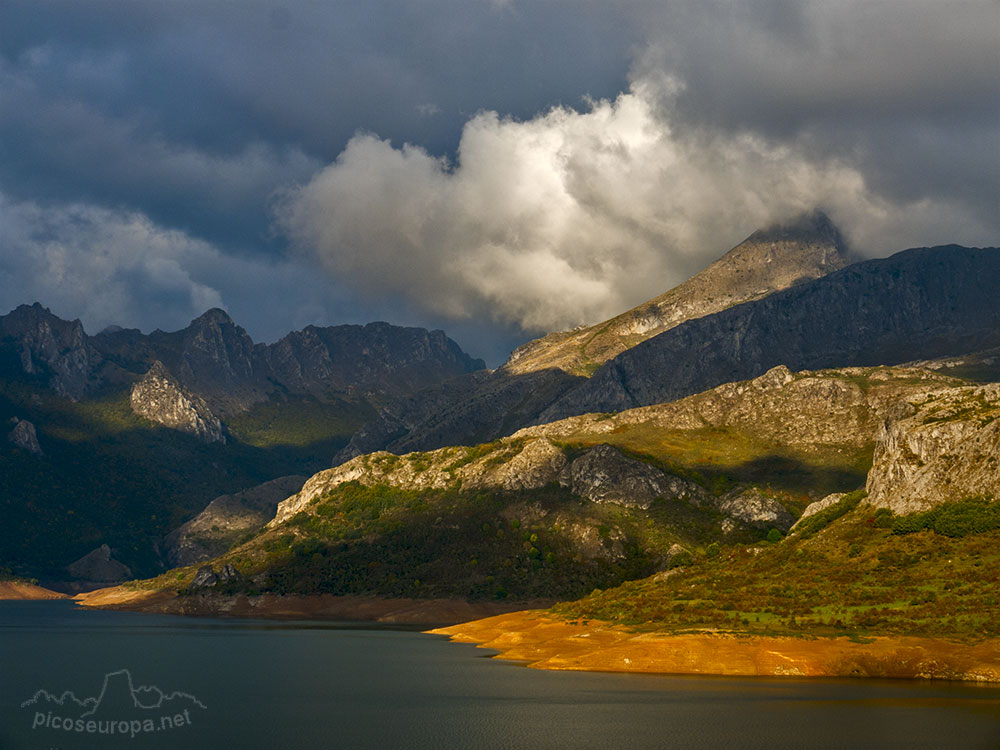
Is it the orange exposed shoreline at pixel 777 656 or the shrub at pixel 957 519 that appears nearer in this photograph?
the orange exposed shoreline at pixel 777 656

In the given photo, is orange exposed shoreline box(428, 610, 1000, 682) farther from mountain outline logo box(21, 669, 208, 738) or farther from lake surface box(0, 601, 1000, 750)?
mountain outline logo box(21, 669, 208, 738)

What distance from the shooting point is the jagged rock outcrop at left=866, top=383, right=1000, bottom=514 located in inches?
6112

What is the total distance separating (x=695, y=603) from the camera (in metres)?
155

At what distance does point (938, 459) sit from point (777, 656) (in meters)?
60.1

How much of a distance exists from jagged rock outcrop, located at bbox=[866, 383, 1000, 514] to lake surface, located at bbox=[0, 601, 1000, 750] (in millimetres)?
54344

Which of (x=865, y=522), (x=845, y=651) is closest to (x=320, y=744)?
(x=845, y=651)

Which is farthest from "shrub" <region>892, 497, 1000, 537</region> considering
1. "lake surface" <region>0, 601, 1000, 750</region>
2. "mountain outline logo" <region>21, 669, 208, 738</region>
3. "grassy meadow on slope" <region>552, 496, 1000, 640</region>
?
"mountain outline logo" <region>21, 669, 208, 738</region>

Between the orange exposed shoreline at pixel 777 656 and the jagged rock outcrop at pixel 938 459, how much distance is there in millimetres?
43345

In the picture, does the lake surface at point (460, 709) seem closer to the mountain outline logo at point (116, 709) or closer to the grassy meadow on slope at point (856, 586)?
the mountain outline logo at point (116, 709)

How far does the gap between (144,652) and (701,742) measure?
4735 inches

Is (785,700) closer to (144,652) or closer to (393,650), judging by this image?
(393,650)

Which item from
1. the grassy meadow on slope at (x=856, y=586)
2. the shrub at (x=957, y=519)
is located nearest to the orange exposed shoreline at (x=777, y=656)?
the grassy meadow on slope at (x=856, y=586)

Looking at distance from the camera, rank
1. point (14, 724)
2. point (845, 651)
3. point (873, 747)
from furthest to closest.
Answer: point (845, 651) < point (14, 724) < point (873, 747)

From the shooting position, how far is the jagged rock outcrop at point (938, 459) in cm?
15525
